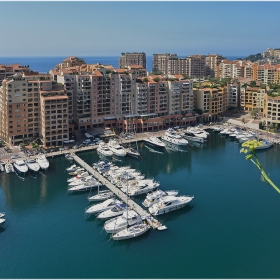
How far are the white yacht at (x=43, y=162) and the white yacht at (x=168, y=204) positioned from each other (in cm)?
1724

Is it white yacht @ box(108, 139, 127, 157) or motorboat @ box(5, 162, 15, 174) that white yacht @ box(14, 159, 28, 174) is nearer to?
motorboat @ box(5, 162, 15, 174)

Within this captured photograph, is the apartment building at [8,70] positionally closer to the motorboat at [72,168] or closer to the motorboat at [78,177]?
the motorboat at [72,168]

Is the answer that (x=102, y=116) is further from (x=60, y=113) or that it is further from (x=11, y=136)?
(x=11, y=136)

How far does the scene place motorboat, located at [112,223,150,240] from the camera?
1243 inches

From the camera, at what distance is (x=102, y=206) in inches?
1425

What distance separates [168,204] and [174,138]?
25212 millimetres

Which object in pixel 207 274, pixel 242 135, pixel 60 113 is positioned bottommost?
pixel 207 274

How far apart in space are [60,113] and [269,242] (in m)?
35.3

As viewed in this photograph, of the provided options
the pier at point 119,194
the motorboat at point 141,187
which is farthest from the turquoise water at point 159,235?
the pier at point 119,194

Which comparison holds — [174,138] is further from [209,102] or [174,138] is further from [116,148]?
[209,102]

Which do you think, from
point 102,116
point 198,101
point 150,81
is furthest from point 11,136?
point 198,101

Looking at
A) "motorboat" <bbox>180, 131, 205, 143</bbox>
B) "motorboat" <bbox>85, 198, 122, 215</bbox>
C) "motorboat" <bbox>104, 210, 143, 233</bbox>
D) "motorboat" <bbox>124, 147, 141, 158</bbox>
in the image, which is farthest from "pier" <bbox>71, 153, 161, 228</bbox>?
"motorboat" <bbox>180, 131, 205, 143</bbox>

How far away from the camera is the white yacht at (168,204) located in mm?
35938

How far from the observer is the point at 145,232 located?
32375 millimetres
